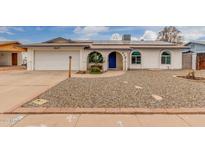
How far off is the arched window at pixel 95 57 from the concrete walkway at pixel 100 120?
18308 millimetres

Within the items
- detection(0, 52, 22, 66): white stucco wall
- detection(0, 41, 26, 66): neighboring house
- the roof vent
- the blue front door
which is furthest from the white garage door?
the roof vent

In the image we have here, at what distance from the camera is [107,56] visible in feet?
81.3

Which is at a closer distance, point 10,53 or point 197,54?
point 197,54

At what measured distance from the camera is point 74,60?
969 inches

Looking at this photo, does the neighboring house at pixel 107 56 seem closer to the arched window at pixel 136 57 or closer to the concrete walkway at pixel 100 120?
the arched window at pixel 136 57

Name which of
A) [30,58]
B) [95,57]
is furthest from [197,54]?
[30,58]

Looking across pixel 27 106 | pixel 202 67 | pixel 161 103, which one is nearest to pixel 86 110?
pixel 27 106

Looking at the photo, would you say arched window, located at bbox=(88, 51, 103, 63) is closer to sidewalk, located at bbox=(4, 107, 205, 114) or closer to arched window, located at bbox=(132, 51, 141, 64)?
arched window, located at bbox=(132, 51, 141, 64)

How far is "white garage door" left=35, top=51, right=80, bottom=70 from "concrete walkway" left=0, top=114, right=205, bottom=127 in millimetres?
18431

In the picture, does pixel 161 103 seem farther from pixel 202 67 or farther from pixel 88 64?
pixel 202 67

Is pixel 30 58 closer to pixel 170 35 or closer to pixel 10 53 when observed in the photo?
pixel 10 53

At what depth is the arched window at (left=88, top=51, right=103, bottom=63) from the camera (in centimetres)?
2442

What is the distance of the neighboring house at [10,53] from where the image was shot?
93.5 feet

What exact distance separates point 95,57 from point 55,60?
14.0 ft
